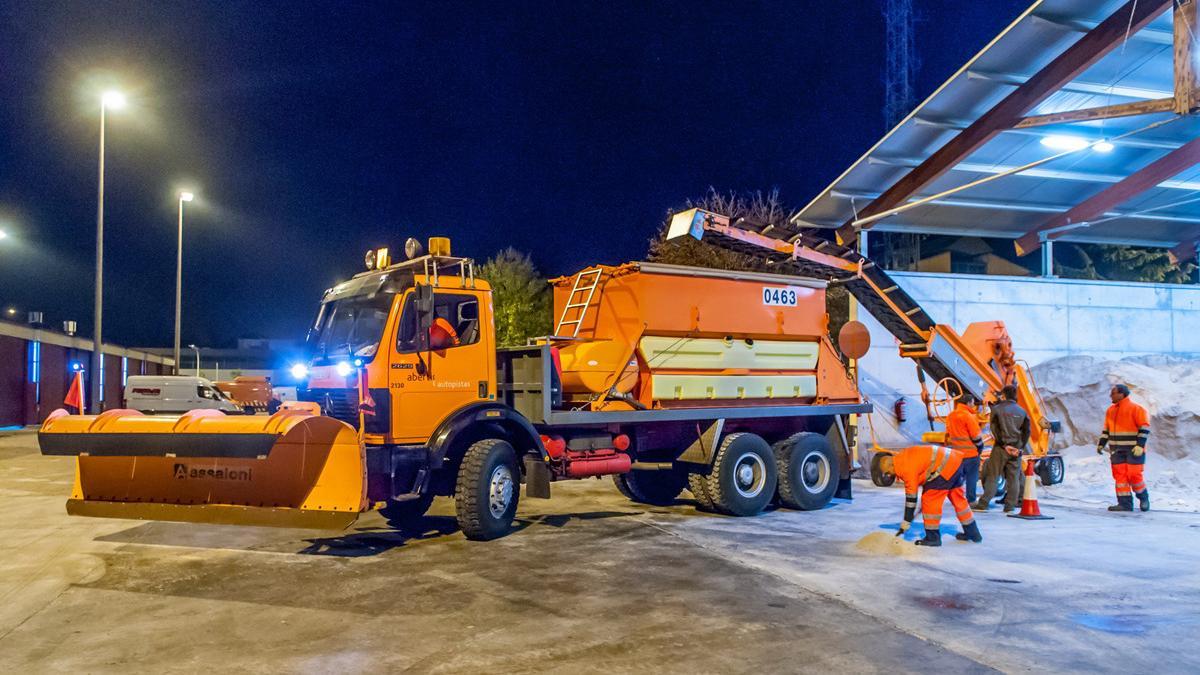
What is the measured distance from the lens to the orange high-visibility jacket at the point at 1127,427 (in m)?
11.2

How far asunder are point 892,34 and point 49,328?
57229 mm

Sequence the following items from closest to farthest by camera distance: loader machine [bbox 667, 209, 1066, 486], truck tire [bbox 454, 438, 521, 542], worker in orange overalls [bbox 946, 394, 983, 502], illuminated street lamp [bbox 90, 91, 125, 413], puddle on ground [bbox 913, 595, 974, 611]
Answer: puddle on ground [bbox 913, 595, 974, 611]
truck tire [bbox 454, 438, 521, 542]
worker in orange overalls [bbox 946, 394, 983, 502]
loader machine [bbox 667, 209, 1066, 486]
illuminated street lamp [bbox 90, 91, 125, 413]

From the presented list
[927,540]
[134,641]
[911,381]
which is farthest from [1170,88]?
[134,641]

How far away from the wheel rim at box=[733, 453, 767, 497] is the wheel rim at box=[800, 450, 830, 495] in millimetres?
716

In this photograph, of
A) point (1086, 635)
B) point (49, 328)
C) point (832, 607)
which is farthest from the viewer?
point (49, 328)

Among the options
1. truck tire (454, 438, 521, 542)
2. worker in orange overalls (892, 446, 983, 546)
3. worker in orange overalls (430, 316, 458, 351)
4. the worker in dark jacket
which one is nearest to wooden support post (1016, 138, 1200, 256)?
the worker in dark jacket

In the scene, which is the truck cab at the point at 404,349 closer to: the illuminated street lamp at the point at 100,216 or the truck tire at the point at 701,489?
the truck tire at the point at 701,489

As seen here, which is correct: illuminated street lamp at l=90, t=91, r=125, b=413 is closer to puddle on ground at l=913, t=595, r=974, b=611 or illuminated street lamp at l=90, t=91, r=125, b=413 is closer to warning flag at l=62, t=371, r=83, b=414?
warning flag at l=62, t=371, r=83, b=414

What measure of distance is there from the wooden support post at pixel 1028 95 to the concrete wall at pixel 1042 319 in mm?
2390

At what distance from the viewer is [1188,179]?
17.9 m

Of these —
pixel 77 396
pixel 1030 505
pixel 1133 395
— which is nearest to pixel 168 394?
pixel 77 396

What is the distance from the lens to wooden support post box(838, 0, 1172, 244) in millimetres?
13570

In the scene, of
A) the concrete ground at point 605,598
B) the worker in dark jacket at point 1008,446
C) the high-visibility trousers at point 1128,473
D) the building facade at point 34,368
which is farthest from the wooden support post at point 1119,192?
the building facade at point 34,368

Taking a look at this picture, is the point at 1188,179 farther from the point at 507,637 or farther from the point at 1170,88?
the point at 507,637
